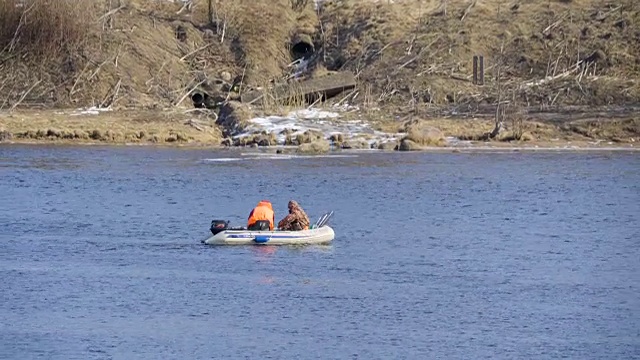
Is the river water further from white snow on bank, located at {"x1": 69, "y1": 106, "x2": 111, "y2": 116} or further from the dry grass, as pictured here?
the dry grass

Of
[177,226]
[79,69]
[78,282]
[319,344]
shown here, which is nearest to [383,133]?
[79,69]

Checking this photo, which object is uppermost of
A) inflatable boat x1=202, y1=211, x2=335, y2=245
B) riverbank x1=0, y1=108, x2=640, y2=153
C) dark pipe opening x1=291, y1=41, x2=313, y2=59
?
dark pipe opening x1=291, y1=41, x2=313, y2=59

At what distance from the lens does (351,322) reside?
66.8ft

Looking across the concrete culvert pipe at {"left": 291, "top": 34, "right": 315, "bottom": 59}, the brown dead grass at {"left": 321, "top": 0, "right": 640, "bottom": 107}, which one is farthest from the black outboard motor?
the concrete culvert pipe at {"left": 291, "top": 34, "right": 315, "bottom": 59}

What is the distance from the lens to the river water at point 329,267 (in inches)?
754

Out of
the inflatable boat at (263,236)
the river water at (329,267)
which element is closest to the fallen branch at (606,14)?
the river water at (329,267)

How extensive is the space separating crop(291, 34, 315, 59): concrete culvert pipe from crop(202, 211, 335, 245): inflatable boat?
34.8 m

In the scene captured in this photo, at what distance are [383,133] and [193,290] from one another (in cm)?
2807

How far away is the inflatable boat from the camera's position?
89.0ft

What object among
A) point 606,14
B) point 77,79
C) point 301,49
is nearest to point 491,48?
point 606,14

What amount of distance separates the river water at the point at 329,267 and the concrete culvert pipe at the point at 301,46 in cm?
1951

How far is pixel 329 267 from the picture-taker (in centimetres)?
2491

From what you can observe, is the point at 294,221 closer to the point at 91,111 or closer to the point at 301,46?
the point at 91,111

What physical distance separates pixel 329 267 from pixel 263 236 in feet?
8.65
